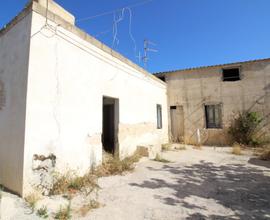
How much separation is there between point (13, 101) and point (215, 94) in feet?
35.3

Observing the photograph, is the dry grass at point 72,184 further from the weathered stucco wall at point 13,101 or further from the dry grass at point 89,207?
the weathered stucco wall at point 13,101

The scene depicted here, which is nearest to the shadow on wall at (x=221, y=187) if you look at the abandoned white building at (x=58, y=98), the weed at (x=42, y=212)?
the abandoned white building at (x=58, y=98)

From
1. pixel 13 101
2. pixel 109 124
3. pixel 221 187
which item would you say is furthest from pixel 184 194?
pixel 109 124

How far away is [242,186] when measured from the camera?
477cm

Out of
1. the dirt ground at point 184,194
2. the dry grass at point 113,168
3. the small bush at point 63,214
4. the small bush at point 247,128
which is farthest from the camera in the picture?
Result: the small bush at point 247,128

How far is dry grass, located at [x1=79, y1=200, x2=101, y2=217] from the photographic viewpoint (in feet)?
11.2

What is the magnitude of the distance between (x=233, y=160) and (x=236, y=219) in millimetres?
4929

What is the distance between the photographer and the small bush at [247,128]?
10.8 m

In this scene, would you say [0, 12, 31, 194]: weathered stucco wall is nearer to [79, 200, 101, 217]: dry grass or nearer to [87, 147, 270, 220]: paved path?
[79, 200, 101, 217]: dry grass

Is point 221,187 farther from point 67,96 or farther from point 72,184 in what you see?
point 67,96

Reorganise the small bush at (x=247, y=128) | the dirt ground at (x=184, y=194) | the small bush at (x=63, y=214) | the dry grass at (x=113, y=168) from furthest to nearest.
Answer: the small bush at (x=247, y=128) → the dry grass at (x=113, y=168) → the dirt ground at (x=184, y=194) → the small bush at (x=63, y=214)

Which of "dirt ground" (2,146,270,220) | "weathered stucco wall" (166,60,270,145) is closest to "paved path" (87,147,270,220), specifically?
"dirt ground" (2,146,270,220)

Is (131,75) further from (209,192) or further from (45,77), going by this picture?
(209,192)

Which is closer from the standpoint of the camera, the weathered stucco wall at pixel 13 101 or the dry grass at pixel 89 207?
the dry grass at pixel 89 207
